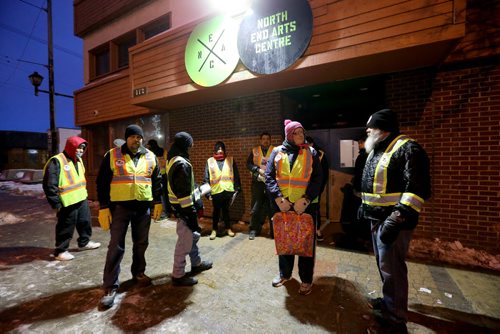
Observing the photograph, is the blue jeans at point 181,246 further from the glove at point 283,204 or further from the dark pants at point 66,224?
the dark pants at point 66,224

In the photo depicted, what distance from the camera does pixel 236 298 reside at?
9.50 ft

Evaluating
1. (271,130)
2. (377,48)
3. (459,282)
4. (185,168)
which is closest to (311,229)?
(185,168)

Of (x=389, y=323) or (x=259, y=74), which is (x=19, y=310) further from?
(x=259, y=74)

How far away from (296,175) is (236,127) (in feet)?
11.9

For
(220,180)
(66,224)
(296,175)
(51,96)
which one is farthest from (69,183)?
(51,96)

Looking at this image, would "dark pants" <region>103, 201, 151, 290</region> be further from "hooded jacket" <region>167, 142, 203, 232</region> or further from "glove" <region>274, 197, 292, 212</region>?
"glove" <region>274, 197, 292, 212</region>

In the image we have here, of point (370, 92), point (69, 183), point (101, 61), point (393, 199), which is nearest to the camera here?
point (393, 199)

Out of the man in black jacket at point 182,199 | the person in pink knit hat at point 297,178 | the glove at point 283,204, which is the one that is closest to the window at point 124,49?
the man in black jacket at point 182,199

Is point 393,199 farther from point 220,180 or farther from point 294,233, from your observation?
point 220,180

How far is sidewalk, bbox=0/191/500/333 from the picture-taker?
2.44m

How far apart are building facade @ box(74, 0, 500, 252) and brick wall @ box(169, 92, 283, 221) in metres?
0.03

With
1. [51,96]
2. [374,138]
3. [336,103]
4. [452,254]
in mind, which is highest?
[51,96]

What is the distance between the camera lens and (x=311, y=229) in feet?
9.27

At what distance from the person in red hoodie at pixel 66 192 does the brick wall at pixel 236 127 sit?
3004mm
